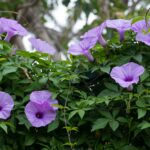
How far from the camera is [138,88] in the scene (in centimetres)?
135

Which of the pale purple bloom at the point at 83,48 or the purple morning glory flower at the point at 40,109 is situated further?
the pale purple bloom at the point at 83,48

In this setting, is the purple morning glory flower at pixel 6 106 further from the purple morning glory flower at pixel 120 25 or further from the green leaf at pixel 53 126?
the purple morning glory flower at pixel 120 25

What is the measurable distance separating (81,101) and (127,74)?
0.18 metres

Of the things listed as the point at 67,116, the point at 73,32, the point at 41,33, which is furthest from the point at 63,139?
the point at 73,32

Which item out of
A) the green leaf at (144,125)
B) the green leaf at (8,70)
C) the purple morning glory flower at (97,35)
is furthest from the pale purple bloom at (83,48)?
the green leaf at (144,125)

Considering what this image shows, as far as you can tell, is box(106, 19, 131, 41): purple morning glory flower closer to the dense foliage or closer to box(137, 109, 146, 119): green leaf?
the dense foliage

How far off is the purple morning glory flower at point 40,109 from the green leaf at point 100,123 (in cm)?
14

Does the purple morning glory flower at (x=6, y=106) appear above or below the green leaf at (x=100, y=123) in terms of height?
below

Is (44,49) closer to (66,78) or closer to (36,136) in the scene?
(66,78)

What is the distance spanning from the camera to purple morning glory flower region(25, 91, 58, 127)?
1336 mm

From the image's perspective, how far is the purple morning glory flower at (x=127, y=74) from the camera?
1.35 meters

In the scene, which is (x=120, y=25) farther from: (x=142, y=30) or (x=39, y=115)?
(x=39, y=115)

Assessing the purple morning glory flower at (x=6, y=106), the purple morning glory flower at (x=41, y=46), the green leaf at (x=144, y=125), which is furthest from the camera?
the purple morning glory flower at (x=41, y=46)

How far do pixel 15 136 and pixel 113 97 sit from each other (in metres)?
0.33
